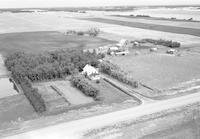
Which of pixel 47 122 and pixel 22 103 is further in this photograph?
pixel 22 103

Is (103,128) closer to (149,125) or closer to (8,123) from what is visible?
(149,125)

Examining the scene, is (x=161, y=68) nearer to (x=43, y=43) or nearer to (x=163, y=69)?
(x=163, y=69)

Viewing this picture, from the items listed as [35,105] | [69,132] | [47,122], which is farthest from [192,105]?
[35,105]

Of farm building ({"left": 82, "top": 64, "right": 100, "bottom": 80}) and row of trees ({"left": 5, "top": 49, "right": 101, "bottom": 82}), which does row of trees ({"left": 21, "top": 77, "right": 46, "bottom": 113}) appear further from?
farm building ({"left": 82, "top": 64, "right": 100, "bottom": 80})

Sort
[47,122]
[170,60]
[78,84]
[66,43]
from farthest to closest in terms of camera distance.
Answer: [66,43], [170,60], [78,84], [47,122]

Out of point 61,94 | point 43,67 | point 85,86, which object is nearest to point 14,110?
point 61,94

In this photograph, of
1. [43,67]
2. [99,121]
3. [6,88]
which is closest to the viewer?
[99,121]

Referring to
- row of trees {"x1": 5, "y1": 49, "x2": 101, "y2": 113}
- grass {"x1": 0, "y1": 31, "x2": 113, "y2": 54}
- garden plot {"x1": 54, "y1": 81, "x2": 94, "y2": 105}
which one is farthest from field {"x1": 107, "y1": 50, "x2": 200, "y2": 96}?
grass {"x1": 0, "y1": 31, "x2": 113, "y2": 54}
